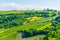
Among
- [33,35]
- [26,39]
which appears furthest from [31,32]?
[26,39]

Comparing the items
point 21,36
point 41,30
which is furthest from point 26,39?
point 41,30

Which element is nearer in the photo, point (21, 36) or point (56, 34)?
point (56, 34)

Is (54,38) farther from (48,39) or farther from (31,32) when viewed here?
(31,32)

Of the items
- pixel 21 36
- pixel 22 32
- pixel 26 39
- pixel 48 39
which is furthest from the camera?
pixel 22 32

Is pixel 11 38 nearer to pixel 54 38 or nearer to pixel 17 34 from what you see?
pixel 17 34

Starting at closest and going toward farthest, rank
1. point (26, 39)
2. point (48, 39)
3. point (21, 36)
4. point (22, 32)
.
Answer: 1. point (48, 39)
2. point (26, 39)
3. point (21, 36)
4. point (22, 32)

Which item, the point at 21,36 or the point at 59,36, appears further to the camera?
the point at 21,36

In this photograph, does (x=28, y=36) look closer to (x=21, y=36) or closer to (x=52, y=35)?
(x=21, y=36)
